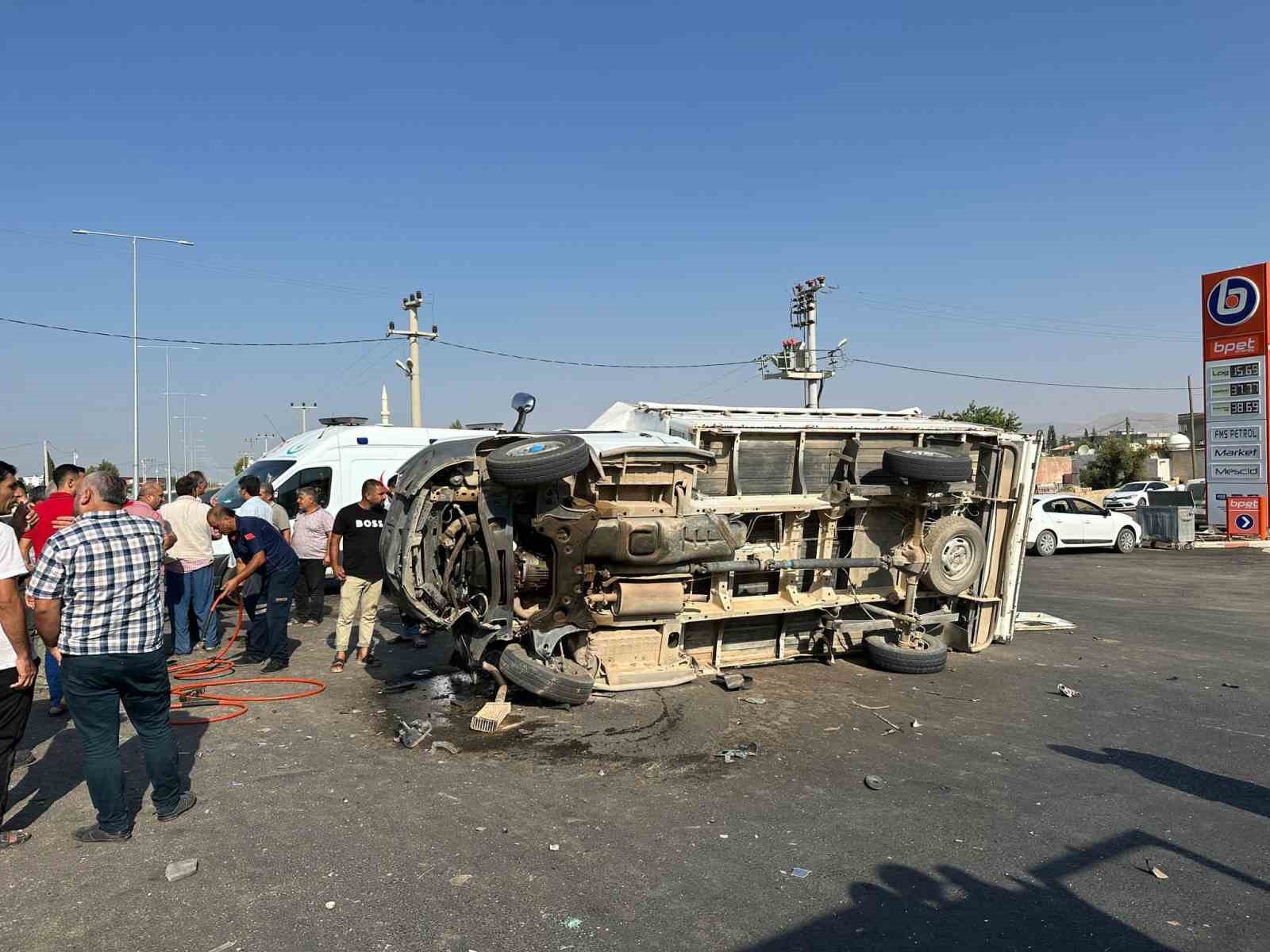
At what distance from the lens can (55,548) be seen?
4152 mm

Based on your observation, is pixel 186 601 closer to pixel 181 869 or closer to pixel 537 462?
pixel 537 462

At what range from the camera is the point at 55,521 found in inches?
253

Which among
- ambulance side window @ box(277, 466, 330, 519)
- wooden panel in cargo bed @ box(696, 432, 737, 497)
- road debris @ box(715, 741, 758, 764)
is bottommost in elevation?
road debris @ box(715, 741, 758, 764)

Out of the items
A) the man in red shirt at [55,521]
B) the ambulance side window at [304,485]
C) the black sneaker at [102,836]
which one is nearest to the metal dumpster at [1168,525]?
the ambulance side window at [304,485]

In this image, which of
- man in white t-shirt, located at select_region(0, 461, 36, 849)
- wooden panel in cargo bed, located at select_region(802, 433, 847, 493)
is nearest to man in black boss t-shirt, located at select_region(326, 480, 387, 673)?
man in white t-shirt, located at select_region(0, 461, 36, 849)

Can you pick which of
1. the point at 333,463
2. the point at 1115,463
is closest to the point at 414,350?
the point at 333,463

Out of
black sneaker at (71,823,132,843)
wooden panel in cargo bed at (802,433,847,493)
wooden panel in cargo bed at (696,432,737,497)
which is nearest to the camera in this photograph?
black sneaker at (71,823,132,843)

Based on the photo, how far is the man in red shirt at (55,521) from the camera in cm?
632

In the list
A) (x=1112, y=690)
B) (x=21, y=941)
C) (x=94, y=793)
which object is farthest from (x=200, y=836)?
(x=1112, y=690)

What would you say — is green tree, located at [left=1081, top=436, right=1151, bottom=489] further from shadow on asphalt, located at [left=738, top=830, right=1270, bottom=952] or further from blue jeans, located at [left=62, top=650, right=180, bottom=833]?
blue jeans, located at [left=62, top=650, right=180, bottom=833]

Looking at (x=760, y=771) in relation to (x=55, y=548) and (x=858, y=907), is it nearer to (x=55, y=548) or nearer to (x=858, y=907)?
(x=858, y=907)

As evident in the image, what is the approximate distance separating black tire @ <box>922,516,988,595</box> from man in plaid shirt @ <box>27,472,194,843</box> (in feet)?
21.7

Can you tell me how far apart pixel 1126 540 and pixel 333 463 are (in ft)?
59.6

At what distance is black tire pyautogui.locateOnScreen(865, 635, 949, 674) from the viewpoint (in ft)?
25.9
